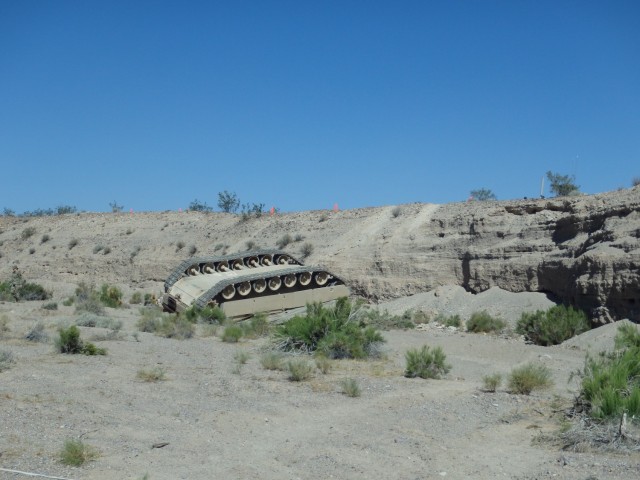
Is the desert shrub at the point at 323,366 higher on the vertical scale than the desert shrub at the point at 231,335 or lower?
lower

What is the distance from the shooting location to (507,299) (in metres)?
22.1

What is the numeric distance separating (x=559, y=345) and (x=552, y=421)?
27.9 ft

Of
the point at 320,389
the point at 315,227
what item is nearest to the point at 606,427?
the point at 320,389

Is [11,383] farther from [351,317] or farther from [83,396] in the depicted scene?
[351,317]

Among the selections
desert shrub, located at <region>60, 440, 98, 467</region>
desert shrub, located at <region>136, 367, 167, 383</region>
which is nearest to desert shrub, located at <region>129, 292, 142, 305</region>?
desert shrub, located at <region>136, 367, 167, 383</region>

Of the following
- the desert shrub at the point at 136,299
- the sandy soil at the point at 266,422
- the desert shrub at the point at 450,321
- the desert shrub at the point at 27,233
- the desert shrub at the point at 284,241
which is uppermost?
the desert shrub at the point at 27,233

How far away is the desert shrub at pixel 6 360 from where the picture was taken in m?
11.1

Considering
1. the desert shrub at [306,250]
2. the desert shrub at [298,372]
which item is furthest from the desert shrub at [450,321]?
the desert shrub at [298,372]

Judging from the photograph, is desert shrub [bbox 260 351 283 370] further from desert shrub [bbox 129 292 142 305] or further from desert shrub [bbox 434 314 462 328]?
desert shrub [bbox 129 292 142 305]

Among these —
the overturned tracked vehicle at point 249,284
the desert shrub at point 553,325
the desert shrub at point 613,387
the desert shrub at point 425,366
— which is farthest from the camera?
the overturned tracked vehicle at point 249,284

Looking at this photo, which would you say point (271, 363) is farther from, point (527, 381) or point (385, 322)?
point (385, 322)

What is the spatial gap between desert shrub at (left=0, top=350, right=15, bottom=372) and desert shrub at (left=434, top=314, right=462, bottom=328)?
12.8m

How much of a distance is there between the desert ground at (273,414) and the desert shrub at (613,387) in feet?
1.55

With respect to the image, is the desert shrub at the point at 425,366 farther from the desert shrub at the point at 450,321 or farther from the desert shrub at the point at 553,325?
the desert shrub at the point at 450,321
